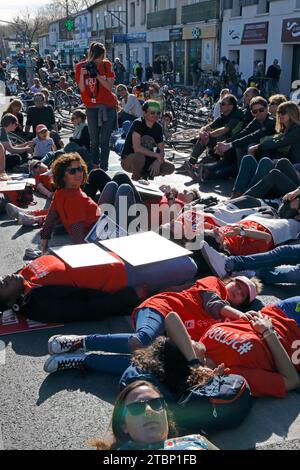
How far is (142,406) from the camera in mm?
2281

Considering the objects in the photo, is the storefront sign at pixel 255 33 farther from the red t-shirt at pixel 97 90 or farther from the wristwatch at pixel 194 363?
the wristwatch at pixel 194 363

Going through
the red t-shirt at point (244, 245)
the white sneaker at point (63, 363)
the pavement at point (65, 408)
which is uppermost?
the red t-shirt at point (244, 245)

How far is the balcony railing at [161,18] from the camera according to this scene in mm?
35906

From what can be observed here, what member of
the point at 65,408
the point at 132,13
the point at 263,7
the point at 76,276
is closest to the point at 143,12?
the point at 132,13

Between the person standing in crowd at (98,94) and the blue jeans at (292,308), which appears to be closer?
the blue jeans at (292,308)

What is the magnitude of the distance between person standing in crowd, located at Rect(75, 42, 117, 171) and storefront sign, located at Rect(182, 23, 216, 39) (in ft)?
76.4

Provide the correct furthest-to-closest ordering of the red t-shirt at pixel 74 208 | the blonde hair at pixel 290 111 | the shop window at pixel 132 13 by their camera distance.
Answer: the shop window at pixel 132 13, the blonde hair at pixel 290 111, the red t-shirt at pixel 74 208

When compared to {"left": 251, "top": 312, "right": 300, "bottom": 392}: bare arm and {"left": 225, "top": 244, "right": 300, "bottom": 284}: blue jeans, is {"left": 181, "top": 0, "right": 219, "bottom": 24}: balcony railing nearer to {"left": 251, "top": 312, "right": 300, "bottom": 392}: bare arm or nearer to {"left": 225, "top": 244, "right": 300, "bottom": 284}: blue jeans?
{"left": 225, "top": 244, "right": 300, "bottom": 284}: blue jeans

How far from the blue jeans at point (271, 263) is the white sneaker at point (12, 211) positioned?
320 centimetres

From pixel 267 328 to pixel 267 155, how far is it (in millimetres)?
4640

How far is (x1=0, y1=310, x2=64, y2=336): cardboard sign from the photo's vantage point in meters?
3.87

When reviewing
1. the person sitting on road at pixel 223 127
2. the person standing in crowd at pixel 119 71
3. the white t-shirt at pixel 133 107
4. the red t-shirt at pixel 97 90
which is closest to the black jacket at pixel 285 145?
the person sitting on road at pixel 223 127

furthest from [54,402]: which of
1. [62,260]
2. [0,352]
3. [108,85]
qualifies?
[108,85]

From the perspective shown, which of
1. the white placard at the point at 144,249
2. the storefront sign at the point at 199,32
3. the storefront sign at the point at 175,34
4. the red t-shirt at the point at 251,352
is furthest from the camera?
the storefront sign at the point at 175,34
